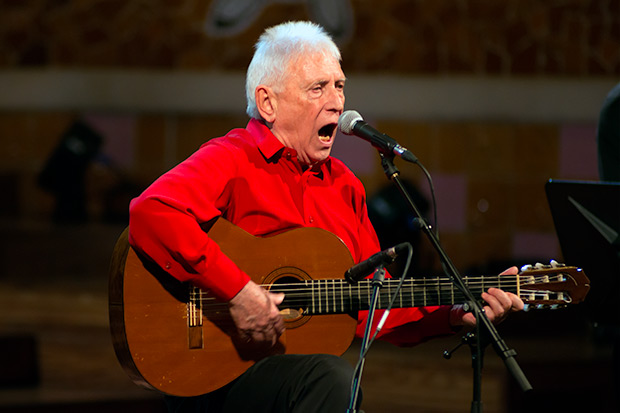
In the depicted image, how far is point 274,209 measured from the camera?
269 cm

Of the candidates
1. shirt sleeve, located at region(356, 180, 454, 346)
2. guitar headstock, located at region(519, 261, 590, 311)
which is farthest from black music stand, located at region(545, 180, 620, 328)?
shirt sleeve, located at region(356, 180, 454, 346)

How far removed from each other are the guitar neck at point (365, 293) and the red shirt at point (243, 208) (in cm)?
18

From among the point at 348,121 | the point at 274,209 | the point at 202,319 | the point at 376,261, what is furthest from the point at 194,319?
the point at 348,121

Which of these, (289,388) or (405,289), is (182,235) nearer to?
(289,388)

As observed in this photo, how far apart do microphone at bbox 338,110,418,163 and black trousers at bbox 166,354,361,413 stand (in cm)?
66

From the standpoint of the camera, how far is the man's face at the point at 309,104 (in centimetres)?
271

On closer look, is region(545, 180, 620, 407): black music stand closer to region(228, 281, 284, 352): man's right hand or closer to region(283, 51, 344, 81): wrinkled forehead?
region(283, 51, 344, 81): wrinkled forehead

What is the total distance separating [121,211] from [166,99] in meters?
1.00

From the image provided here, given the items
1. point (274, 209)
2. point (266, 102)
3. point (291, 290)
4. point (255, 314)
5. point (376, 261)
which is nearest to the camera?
point (376, 261)

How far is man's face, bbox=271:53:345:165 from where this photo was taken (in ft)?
8.91

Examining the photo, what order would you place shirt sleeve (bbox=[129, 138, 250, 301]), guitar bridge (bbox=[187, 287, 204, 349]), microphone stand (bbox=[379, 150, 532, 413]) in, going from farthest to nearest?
1. guitar bridge (bbox=[187, 287, 204, 349])
2. shirt sleeve (bbox=[129, 138, 250, 301])
3. microphone stand (bbox=[379, 150, 532, 413])

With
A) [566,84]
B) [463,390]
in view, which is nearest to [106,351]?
[463,390]

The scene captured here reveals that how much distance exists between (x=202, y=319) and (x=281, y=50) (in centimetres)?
96

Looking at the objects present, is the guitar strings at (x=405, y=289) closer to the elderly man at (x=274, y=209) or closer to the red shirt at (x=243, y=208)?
the elderly man at (x=274, y=209)
